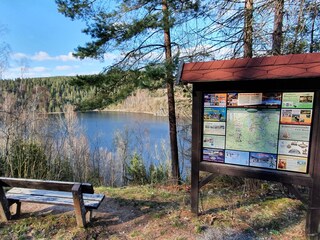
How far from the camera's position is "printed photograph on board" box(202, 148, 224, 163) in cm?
257

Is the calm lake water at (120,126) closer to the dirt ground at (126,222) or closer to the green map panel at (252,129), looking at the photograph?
the dirt ground at (126,222)

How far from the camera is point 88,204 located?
8.31ft

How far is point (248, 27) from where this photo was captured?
12.2ft

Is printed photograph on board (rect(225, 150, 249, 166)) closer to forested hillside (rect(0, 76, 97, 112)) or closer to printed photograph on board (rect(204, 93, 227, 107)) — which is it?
printed photograph on board (rect(204, 93, 227, 107))

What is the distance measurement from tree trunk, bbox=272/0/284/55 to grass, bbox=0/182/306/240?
98.3 inches

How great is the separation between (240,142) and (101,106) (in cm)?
375

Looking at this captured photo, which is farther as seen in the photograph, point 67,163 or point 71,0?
point 67,163

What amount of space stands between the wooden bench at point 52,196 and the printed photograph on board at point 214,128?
1.51 m

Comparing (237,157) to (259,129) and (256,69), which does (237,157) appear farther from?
(256,69)

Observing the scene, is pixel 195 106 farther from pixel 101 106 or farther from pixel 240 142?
pixel 101 106

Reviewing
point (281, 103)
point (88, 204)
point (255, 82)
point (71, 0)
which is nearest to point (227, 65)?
point (255, 82)

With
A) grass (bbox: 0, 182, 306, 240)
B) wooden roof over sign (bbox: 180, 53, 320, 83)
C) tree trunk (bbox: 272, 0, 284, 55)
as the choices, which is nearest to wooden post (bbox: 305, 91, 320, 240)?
grass (bbox: 0, 182, 306, 240)

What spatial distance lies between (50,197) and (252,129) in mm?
2614

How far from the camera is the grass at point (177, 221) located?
2418 mm
